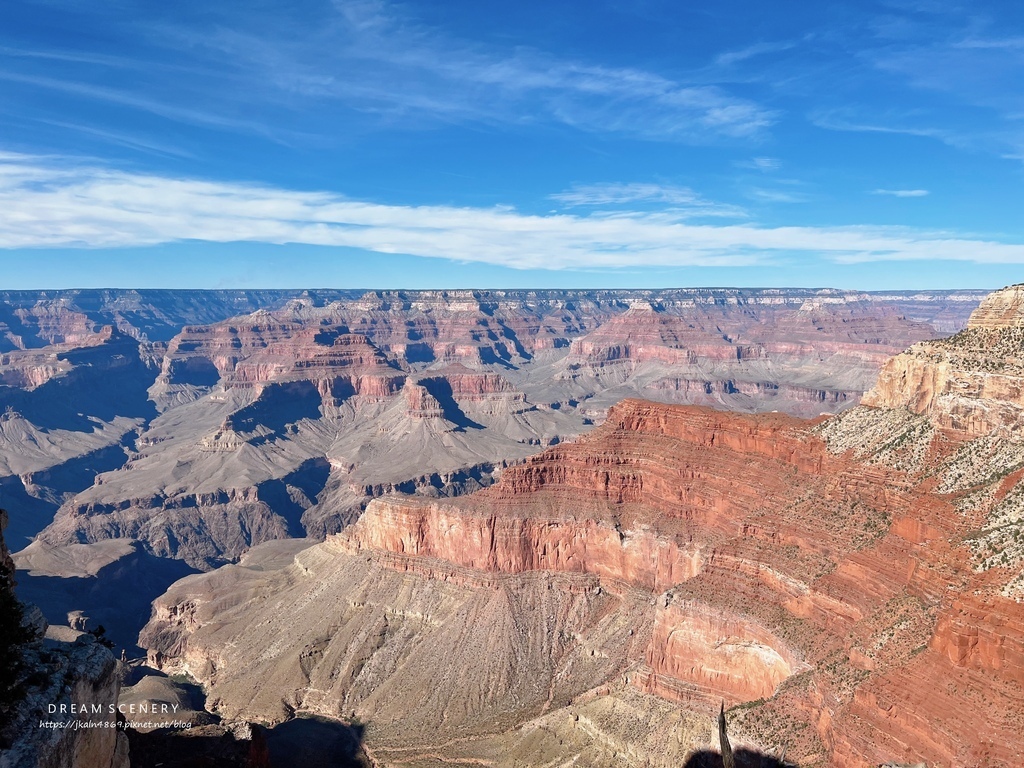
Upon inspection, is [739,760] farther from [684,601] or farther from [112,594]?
[112,594]

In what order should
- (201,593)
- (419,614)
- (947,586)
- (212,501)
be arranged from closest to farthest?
(947,586) → (419,614) → (201,593) → (212,501)

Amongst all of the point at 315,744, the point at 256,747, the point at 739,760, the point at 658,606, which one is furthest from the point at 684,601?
the point at 315,744

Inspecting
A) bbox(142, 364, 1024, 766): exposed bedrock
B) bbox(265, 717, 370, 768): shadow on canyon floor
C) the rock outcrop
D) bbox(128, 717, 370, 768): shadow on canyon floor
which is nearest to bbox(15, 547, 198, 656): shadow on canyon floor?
bbox(142, 364, 1024, 766): exposed bedrock

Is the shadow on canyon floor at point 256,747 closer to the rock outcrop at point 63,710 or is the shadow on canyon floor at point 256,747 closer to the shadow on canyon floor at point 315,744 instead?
the shadow on canyon floor at point 315,744

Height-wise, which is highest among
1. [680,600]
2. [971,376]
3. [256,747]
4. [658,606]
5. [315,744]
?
[971,376]

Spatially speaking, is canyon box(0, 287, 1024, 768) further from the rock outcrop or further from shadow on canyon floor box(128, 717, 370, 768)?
the rock outcrop

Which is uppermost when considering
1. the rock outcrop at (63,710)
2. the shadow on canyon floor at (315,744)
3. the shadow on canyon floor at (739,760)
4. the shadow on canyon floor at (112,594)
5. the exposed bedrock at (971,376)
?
the exposed bedrock at (971,376)

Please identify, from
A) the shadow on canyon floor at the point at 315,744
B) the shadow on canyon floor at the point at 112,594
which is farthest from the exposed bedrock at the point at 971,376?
the shadow on canyon floor at the point at 112,594

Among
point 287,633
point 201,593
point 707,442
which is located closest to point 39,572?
point 201,593

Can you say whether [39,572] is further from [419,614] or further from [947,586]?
[947,586]

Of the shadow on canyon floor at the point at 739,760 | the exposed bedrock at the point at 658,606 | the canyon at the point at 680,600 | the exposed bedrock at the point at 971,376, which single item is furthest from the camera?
the exposed bedrock at the point at 971,376

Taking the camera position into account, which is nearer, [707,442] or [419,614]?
[707,442]
